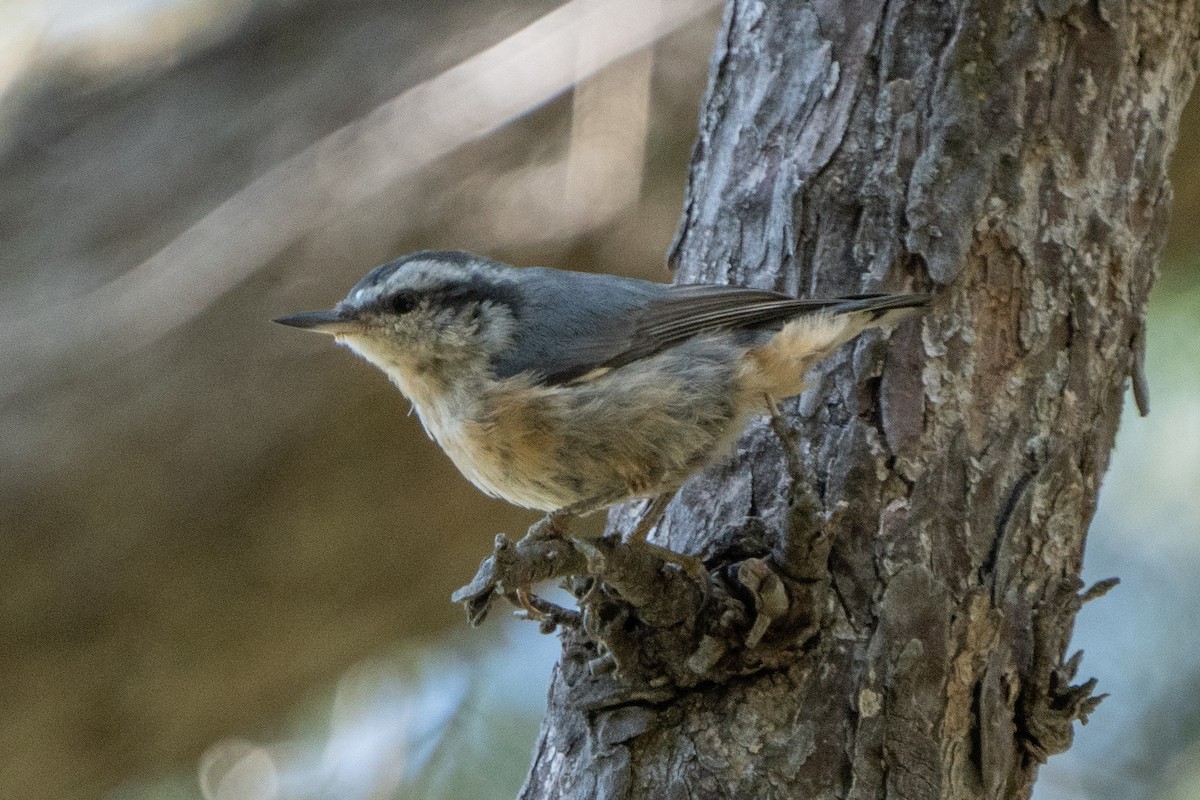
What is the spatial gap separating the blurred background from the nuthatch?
40.7 inches

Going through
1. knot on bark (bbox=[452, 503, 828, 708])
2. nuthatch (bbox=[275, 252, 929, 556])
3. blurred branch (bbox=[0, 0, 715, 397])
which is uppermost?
blurred branch (bbox=[0, 0, 715, 397])

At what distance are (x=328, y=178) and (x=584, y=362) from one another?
1.59 m

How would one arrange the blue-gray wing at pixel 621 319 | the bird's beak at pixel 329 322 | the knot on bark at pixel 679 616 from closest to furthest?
the knot on bark at pixel 679 616 → the blue-gray wing at pixel 621 319 → the bird's beak at pixel 329 322

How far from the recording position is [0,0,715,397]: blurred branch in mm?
3605

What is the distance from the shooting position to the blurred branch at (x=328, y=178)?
11.8ft

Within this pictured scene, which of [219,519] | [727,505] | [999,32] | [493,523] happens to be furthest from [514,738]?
[999,32]

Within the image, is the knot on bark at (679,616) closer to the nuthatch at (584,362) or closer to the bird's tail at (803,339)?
the nuthatch at (584,362)

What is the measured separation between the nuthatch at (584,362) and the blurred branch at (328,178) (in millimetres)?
1090

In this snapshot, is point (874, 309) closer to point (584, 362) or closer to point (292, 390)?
point (584, 362)

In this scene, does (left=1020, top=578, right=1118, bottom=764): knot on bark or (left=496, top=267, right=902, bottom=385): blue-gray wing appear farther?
(left=496, top=267, right=902, bottom=385): blue-gray wing

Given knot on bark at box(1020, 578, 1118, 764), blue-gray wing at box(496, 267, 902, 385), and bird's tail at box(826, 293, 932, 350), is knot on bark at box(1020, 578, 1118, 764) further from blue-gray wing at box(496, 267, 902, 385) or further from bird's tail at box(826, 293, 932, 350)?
blue-gray wing at box(496, 267, 902, 385)

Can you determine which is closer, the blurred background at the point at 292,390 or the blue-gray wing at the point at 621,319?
the blue-gray wing at the point at 621,319

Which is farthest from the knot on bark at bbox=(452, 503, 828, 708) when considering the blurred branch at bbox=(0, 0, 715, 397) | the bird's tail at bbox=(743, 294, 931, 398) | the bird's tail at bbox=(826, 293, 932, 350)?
the blurred branch at bbox=(0, 0, 715, 397)

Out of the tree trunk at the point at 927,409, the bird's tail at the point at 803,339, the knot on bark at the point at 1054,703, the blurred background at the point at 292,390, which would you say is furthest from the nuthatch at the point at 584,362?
the blurred background at the point at 292,390
